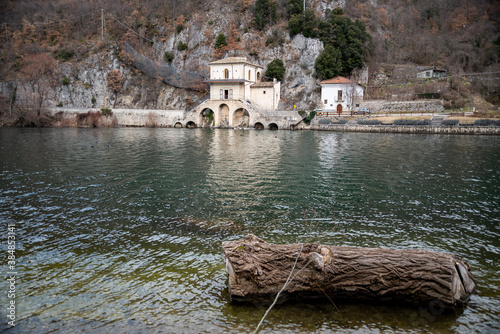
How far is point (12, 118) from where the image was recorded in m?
54.7

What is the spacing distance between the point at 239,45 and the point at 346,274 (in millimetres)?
66394

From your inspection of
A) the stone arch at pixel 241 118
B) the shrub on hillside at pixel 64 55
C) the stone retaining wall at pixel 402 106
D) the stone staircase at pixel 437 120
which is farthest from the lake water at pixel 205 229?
the shrub on hillside at pixel 64 55

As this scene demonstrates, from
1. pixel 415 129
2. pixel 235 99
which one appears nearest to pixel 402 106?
Answer: pixel 415 129

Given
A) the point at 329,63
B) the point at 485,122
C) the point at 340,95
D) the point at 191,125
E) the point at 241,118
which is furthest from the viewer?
the point at 191,125

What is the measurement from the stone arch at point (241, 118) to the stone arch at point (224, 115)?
1.54m

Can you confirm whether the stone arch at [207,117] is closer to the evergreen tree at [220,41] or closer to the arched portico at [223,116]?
the arched portico at [223,116]

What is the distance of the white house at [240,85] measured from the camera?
5859cm

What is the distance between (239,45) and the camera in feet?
219

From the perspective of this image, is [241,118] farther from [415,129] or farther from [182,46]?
[415,129]

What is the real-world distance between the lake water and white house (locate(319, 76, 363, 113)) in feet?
127

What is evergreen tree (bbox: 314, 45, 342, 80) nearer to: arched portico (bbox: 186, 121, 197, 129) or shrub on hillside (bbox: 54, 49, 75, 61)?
arched portico (bbox: 186, 121, 197, 129)

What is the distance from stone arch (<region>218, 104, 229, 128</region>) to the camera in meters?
59.5

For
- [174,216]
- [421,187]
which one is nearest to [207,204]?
[174,216]

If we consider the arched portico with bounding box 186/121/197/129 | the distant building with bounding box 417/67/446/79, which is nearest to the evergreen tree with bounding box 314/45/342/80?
the distant building with bounding box 417/67/446/79
